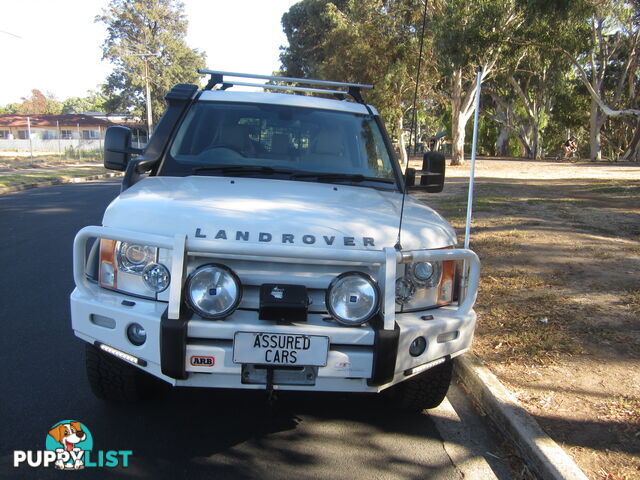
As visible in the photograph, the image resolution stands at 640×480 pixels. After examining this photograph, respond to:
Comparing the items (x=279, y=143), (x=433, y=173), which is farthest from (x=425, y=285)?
(x=279, y=143)

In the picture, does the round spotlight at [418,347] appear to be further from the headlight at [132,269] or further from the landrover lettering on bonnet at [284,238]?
the headlight at [132,269]

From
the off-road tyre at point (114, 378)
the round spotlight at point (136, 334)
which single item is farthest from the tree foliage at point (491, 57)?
the round spotlight at point (136, 334)

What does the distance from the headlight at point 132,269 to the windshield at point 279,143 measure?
1.14m

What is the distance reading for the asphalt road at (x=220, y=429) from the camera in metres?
2.98

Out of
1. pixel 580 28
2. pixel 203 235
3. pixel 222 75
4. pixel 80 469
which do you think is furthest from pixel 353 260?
pixel 580 28

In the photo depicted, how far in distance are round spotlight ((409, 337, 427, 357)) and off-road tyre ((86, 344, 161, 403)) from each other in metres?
1.56

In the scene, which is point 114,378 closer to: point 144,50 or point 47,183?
point 47,183

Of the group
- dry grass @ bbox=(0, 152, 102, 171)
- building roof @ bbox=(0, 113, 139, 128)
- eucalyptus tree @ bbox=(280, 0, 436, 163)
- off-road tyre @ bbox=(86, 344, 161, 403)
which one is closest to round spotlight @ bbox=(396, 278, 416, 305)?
off-road tyre @ bbox=(86, 344, 161, 403)

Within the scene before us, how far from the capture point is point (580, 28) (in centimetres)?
1931

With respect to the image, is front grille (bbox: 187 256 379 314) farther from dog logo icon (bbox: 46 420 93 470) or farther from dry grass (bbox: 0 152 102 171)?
dry grass (bbox: 0 152 102 171)

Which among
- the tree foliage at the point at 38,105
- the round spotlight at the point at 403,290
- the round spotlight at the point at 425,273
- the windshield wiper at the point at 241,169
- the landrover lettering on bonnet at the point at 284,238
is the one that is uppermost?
the tree foliage at the point at 38,105

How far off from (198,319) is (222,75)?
2.83 meters

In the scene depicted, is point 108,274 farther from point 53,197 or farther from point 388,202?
point 53,197

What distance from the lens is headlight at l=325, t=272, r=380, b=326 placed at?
109 inches
